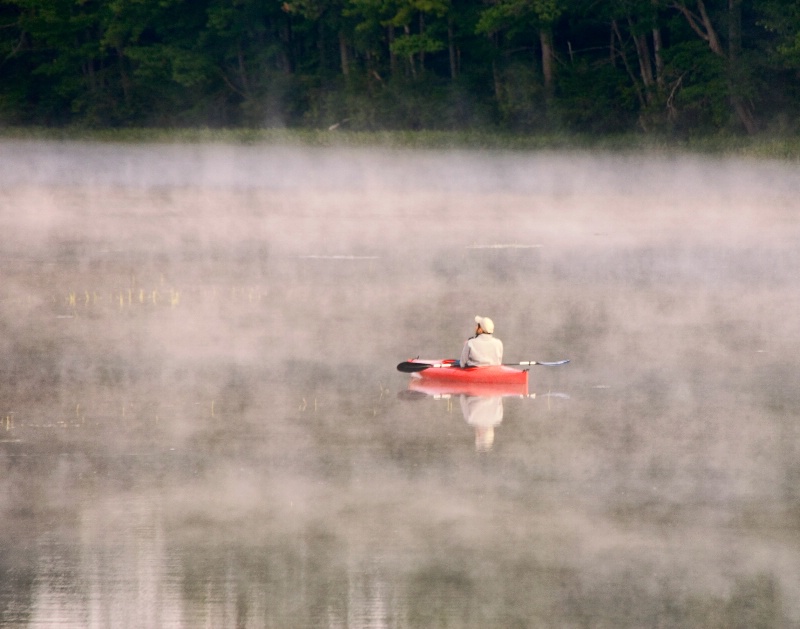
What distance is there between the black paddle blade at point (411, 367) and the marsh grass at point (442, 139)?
3218 centimetres

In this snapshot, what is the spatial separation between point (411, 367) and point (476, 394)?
0.73m

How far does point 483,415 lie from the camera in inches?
418

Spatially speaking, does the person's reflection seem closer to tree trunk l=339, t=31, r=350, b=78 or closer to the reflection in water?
the reflection in water

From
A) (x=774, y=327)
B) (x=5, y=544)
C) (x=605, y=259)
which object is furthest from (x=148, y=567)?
(x=605, y=259)

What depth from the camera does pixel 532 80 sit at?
55.3 m

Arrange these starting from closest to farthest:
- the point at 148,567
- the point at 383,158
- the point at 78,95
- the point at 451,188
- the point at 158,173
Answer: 1. the point at 148,567
2. the point at 451,188
3. the point at 158,173
4. the point at 383,158
5. the point at 78,95

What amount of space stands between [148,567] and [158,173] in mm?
29404

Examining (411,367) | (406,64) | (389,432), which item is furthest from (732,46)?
(389,432)

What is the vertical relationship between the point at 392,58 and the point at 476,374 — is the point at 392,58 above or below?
above

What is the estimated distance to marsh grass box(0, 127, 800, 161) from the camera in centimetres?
4659

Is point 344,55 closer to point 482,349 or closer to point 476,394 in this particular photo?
point 482,349

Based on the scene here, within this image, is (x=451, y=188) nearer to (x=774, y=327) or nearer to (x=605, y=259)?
(x=605, y=259)

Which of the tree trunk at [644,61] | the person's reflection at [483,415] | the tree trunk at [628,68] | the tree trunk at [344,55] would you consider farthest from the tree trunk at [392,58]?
the person's reflection at [483,415]

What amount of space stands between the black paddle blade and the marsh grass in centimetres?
3218
